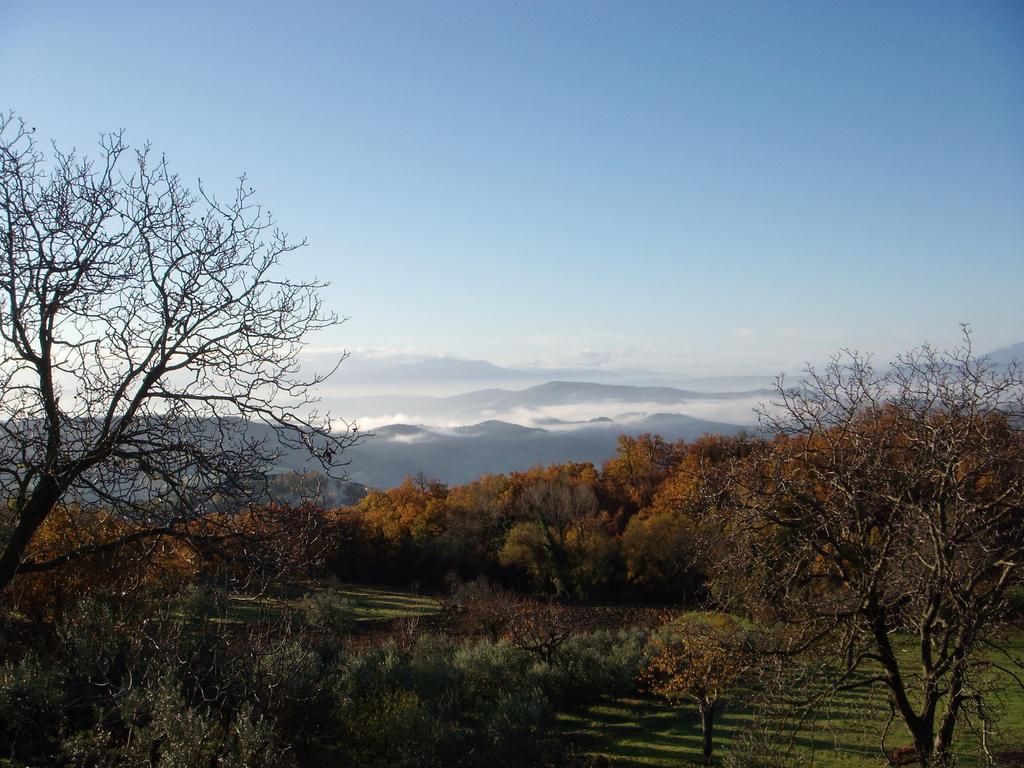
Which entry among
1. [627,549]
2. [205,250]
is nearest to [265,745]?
[205,250]

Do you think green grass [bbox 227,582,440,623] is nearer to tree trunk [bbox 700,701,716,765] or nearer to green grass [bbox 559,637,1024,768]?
green grass [bbox 559,637,1024,768]

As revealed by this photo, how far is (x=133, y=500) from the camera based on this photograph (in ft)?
17.7

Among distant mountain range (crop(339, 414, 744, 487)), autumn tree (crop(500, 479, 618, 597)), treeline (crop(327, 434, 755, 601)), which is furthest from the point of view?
distant mountain range (crop(339, 414, 744, 487))

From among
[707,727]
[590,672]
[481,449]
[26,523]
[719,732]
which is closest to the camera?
[26,523]

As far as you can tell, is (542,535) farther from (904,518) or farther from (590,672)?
(904,518)

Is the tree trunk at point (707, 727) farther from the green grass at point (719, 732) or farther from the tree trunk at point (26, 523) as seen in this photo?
the tree trunk at point (26, 523)

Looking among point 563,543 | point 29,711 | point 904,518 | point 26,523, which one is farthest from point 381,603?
point 26,523

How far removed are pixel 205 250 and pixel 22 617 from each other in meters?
21.0

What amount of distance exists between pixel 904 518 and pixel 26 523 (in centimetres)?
1106

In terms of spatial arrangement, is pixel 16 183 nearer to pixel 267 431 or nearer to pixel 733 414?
pixel 267 431

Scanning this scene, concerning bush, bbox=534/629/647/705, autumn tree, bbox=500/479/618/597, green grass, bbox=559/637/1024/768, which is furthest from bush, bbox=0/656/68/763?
autumn tree, bbox=500/479/618/597

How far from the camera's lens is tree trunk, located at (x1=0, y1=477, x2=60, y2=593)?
4926 millimetres

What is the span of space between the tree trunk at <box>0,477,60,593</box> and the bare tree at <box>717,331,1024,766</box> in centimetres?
873

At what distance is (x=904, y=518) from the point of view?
407 inches
